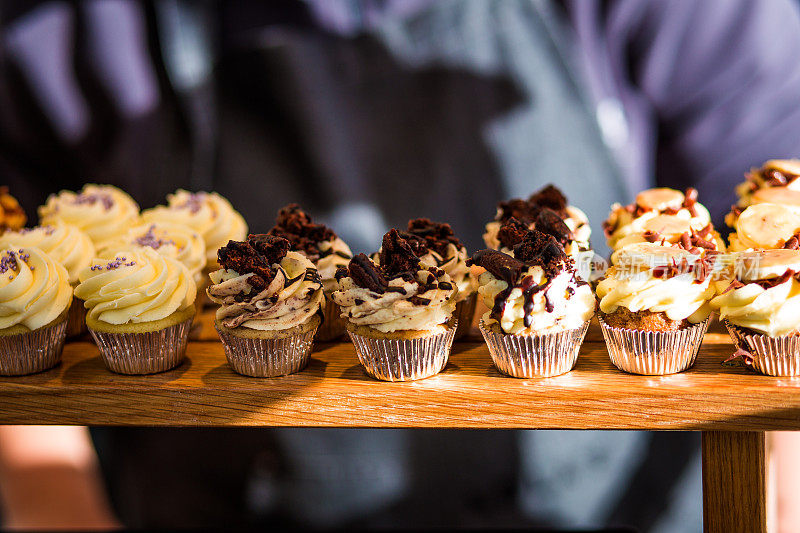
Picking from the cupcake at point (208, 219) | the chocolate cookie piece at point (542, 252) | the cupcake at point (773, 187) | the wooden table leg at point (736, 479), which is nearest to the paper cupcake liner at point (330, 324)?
the cupcake at point (208, 219)

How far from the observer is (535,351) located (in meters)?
1.73

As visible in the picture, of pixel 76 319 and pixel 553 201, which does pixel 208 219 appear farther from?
pixel 553 201

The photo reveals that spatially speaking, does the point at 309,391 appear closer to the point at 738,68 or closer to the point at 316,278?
the point at 316,278

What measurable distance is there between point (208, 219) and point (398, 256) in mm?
923

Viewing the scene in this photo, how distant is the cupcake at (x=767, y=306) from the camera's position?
1.62 metres

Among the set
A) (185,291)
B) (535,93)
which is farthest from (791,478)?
(185,291)

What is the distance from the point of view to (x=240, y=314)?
1813 millimetres

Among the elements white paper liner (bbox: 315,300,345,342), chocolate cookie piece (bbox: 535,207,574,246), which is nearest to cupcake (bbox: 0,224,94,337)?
white paper liner (bbox: 315,300,345,342)

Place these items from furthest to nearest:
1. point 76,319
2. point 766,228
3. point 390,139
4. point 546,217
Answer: point 390,139, point 76,319, point 546,217, point 766,228

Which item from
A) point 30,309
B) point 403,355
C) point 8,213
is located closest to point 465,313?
point 403,355

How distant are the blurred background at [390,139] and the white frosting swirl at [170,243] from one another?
129 cm

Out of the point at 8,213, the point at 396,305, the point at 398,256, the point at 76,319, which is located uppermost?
the point at 8,213

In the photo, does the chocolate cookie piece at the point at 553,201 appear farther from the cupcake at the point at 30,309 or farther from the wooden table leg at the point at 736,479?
the cupcake at the point at 30,309

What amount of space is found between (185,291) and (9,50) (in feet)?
8.08
